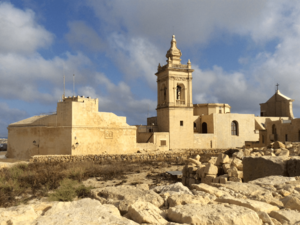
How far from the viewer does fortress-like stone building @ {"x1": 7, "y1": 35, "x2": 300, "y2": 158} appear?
659 inches

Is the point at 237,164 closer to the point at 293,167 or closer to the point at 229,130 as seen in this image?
the point at 293,167

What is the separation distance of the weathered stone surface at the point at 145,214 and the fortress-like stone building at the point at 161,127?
46.8 ft

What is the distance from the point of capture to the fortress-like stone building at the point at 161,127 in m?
16.7

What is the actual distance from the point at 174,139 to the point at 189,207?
70.4 ft

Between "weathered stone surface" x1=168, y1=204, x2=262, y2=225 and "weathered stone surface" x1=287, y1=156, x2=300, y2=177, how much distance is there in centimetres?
363

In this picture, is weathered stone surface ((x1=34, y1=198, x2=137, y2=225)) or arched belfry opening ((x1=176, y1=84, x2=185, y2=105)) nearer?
weathered stone surface ((x1=34, y1=198, x2=137, y2=225))

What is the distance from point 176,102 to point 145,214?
75.7 feet

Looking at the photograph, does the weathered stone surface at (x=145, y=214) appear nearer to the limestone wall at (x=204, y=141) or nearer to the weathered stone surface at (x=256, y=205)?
the weathered stone surface at (x=256, y=205)

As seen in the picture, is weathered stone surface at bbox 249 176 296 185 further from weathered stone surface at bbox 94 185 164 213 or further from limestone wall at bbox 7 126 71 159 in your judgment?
limestone wall at bbox 7 126 71 159

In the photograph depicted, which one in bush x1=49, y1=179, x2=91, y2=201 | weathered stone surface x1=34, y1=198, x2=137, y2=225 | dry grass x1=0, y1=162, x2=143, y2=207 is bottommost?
dry grass x1=0, y1=162, x2=143, y2=207

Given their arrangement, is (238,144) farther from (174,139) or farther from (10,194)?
(10,194)

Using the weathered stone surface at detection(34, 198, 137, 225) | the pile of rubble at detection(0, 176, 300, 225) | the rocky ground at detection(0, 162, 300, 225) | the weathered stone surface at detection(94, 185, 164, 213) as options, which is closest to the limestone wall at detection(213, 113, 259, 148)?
the weathered stone surface at detection(94, 185, 164, 213)

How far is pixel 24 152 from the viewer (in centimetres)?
1716

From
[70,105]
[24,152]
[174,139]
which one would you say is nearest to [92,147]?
[70,105]
